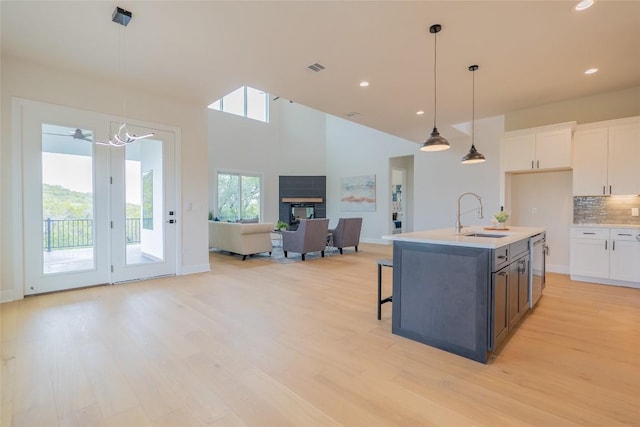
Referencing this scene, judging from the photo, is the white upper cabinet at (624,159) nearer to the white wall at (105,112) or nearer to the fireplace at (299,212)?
the white wall at (105,112)

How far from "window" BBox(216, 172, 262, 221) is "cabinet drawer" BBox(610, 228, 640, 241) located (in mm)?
8303

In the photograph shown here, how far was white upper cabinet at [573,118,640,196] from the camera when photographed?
4.25 metres

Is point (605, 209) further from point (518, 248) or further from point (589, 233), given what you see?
point (518, 248)

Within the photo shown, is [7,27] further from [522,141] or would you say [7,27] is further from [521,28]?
[522,141]

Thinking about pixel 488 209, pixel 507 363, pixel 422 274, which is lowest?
pixel 507 363

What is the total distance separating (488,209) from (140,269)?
283 inches

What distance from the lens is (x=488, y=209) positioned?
711cm

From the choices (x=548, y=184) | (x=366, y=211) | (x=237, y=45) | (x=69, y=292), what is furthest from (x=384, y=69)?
(x=366, y=211)

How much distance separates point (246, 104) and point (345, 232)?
17.9ft

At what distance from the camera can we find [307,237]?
644cm

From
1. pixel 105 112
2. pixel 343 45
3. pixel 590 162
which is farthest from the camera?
pixel 590 162

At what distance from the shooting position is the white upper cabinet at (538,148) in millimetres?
4617

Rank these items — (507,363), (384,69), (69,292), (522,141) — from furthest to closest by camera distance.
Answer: (522,141) → (69,292) → (384,69) → (507,363)

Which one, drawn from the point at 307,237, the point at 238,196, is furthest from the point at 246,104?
the point at 307,237
